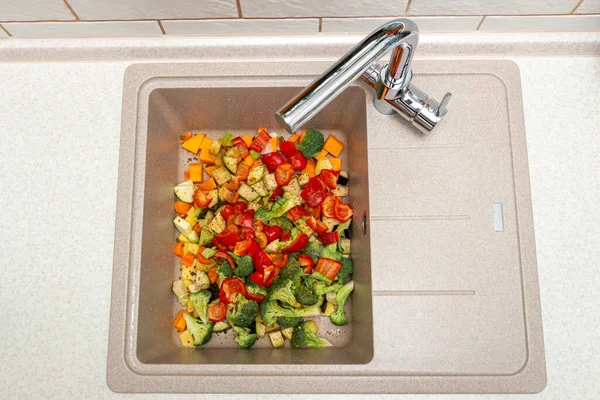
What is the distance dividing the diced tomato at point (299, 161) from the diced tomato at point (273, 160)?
3 centimetres

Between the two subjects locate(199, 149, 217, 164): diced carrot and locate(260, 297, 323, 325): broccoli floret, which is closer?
locate(260, 297, 323, 325): broccoli floret

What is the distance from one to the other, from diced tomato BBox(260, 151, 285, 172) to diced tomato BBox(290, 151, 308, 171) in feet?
0.09

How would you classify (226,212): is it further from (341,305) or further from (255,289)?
(341,305)

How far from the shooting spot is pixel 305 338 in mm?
963

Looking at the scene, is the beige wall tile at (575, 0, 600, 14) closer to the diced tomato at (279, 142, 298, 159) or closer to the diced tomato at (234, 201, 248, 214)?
the diced tomato at (279, 142, 298, 159)

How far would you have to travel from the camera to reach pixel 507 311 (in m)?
0.85

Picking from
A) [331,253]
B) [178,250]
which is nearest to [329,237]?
[331,253]

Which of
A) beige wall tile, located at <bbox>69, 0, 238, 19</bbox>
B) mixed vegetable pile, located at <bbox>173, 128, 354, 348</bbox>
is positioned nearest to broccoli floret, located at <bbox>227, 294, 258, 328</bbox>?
mixed vegetable pile, located at <bbox>173, 128, 354, 348</bbox>

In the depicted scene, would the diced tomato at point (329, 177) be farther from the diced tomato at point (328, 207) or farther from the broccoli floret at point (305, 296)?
the broccoli floret at point (305, 296)

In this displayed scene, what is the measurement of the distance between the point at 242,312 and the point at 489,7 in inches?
30.5

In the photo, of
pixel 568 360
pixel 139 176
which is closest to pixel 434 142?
pixel 568 360

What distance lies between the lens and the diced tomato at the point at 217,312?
3.19 ft

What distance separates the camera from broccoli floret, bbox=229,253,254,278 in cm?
96

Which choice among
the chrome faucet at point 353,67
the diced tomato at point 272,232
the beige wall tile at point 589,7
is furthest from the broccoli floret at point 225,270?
the beige wall tile at point 589,7
